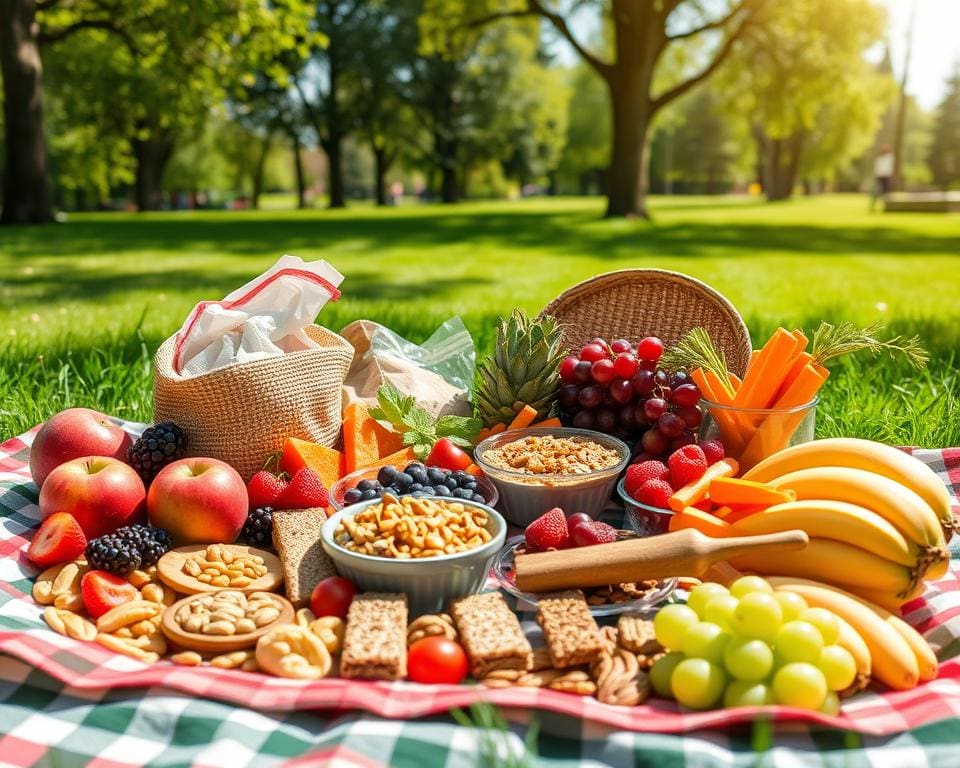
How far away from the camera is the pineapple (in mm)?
2885

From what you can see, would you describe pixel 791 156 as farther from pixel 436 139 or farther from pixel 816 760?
pixel 816 760

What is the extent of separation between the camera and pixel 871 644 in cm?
176

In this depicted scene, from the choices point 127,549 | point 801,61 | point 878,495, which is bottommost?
point 127,549

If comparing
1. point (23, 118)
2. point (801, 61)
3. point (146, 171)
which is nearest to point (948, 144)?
point (801, 61)

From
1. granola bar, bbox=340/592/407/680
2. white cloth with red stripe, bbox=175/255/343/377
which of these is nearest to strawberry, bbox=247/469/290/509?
white cloth with red stripe, bbox=175/255/343/377

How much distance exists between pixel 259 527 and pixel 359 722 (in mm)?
925

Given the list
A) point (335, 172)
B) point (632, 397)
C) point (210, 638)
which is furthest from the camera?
point (335, 172)

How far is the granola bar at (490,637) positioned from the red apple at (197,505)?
Answer: 0.80m

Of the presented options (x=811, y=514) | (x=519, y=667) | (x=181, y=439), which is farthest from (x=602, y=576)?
(x=181, y=439)

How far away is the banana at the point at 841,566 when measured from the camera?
192 centimetres

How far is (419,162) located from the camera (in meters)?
38.2

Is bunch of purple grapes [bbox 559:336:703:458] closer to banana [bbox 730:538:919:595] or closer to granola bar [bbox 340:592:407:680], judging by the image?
banana [bbox 730:538:919:595]

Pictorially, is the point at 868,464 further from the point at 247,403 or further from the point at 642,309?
the point at 247,403

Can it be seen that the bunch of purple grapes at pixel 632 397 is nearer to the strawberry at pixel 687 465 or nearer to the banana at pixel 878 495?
the strawberry at pixel 687 465
